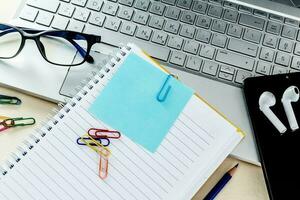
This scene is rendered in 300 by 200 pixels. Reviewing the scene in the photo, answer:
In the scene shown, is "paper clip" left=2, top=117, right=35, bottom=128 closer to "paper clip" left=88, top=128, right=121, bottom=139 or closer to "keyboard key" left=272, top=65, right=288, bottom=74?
"paper clip" left=88, top=128, right=121, bottom=139

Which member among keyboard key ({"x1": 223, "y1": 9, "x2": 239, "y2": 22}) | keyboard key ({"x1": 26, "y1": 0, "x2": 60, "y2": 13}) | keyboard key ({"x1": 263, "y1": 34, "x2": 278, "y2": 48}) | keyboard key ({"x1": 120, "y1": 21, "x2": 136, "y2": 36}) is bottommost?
keyboard key ({"x1": 26, "y1": 0, "x2": 60, "y2": 13})

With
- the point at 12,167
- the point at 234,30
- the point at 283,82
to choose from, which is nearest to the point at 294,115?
the point at 283,82

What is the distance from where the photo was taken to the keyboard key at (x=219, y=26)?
64 centimetres

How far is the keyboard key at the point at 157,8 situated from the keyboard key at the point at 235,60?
114mm

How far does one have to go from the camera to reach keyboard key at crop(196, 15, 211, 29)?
2.11 feet

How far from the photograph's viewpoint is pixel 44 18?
616mm

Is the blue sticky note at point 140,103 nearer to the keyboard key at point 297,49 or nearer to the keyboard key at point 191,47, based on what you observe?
the keyboard key at point 191,47

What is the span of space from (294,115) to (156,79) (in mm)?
203

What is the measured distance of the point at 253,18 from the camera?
657 millimetres

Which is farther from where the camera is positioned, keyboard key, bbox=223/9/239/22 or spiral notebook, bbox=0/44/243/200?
keyboard key, bbox=223/9/239/22

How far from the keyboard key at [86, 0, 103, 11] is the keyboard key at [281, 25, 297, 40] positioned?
0.96 feet

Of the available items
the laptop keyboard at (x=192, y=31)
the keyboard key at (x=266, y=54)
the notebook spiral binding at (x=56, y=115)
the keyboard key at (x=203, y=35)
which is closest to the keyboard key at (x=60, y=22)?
the laptop keyboard at (x=192, y=31)

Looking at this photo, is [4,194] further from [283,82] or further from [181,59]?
[283,82]

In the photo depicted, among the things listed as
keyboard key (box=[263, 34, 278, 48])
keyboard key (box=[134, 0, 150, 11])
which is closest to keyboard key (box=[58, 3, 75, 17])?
keyboard key (box=[134, 0, 150, 11])
